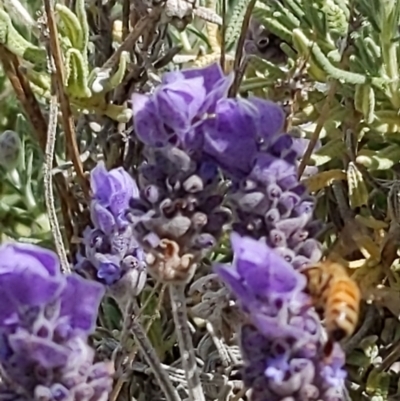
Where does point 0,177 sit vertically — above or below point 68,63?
below

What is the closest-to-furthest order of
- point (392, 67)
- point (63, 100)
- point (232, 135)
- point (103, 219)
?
point (232, 135)
point (103, 219)
point (63, 100)
point (392, 67)

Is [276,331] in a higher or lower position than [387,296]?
higher

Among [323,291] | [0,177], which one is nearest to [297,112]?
[0,177]

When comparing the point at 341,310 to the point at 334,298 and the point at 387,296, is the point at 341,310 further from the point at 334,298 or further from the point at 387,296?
the point at 387,296

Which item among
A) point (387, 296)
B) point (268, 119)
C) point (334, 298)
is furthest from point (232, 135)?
point (387, 296)

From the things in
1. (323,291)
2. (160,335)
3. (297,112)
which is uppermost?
(323,291)

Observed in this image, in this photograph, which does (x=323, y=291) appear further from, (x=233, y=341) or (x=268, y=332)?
(x=233, y=341)

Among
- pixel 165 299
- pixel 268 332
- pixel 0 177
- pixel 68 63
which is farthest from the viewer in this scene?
pixel 0 177
